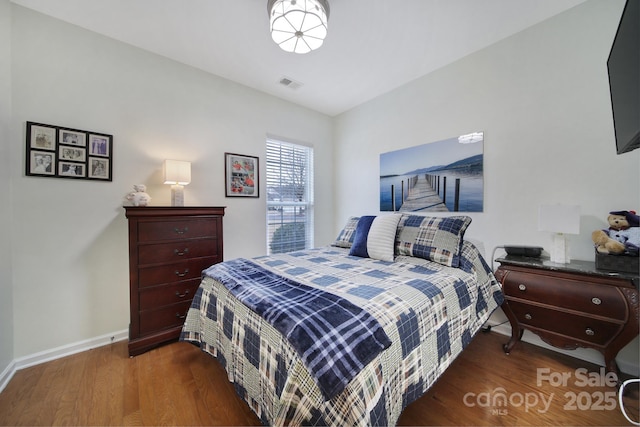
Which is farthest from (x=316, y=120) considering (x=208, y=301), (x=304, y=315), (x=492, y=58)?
(x=304, y=315)

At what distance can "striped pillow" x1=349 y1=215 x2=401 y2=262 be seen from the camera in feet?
6.70

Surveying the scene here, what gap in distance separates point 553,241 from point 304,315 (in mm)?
1974

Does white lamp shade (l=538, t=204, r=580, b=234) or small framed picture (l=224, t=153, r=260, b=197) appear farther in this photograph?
small framed picture (l=224, t=153, r=260, b=197)

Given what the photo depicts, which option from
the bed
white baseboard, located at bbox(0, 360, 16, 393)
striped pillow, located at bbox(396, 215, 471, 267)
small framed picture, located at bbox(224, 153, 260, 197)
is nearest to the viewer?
the bed

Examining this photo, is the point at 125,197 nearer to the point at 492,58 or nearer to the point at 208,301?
the point at 208,301

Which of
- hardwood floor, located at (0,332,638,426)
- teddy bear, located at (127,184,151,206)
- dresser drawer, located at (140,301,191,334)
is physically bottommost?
hardwood floor, located at (0,332,638,426)

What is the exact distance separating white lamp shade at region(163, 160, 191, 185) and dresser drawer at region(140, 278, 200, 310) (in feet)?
3.09

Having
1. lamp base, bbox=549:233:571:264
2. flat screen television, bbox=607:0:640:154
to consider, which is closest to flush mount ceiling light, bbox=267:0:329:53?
flat screen television, bbox=607:0:640:154

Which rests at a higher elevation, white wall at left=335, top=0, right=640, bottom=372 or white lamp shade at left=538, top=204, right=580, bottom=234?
white wall at left=335, top=0, right=640, bottom=372

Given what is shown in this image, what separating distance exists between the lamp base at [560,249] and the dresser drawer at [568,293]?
0.67 feet

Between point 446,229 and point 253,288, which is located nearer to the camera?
point 253,288

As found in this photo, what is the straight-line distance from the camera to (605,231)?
159 cm

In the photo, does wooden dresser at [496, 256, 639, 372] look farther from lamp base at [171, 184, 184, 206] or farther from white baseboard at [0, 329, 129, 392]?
white baseboard at [0, 329, 129, 392]

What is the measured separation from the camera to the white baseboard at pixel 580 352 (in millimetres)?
1582
